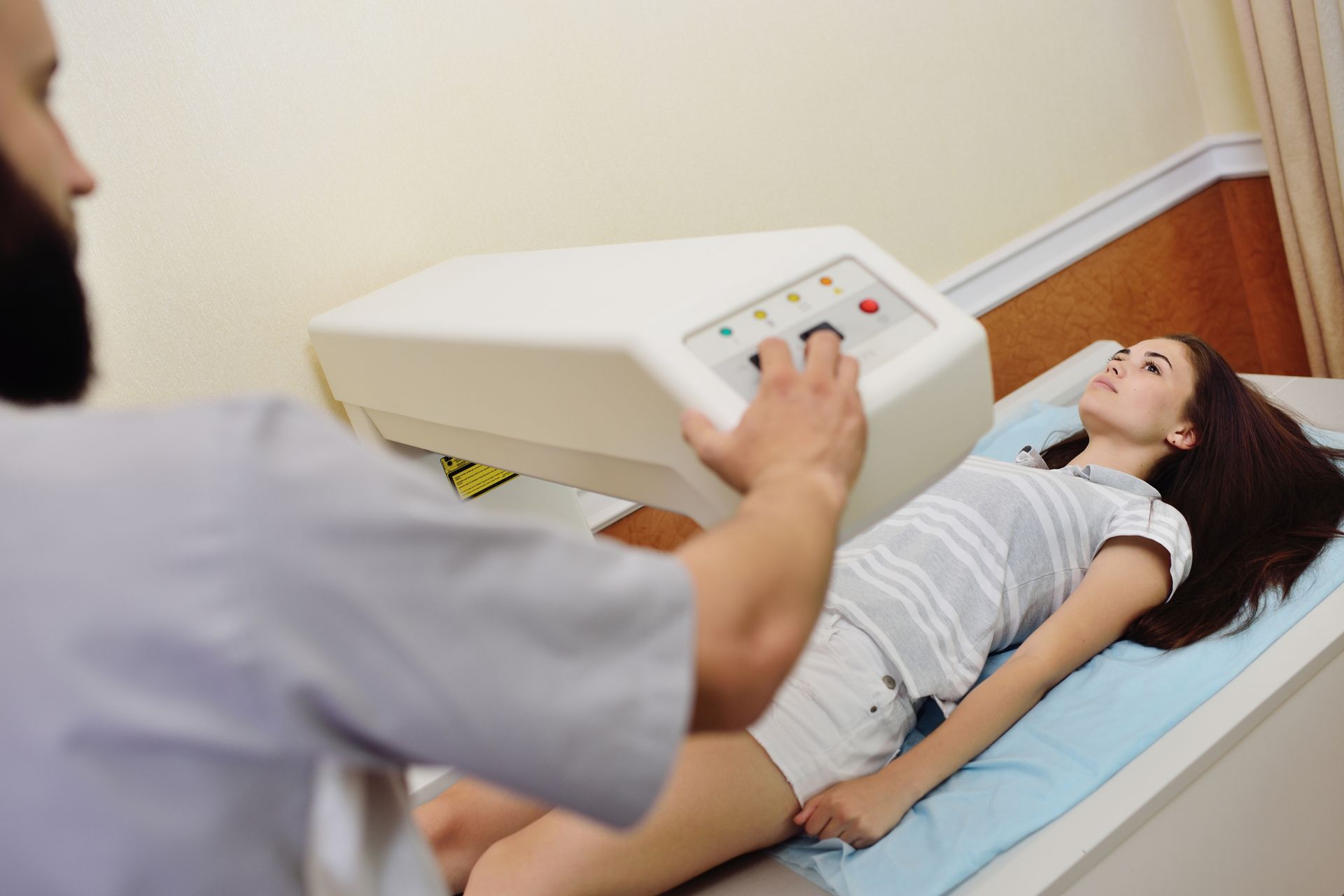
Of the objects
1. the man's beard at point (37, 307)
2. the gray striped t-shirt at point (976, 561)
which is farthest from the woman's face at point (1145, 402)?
the man's beard at point (37, 307)

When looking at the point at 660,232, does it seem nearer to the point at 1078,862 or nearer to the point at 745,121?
the point at 745,121

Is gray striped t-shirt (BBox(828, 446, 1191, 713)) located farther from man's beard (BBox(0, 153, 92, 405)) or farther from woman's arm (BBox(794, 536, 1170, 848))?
man's beard (BBox(0, 153, 92, 405))

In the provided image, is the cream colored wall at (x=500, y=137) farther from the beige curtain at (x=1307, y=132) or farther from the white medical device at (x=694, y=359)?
the white medical device at (x=694, y=359)

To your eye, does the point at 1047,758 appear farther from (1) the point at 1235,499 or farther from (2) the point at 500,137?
(2) the point at 500,137

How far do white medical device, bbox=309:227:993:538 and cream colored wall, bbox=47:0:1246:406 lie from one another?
43cm

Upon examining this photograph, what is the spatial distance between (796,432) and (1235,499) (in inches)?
45.1

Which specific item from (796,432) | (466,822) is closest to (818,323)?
(796,432)

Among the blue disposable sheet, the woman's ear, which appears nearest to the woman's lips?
the woman's ear

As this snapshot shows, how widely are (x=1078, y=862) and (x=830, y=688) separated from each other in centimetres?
32

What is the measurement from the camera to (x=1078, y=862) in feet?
3.31

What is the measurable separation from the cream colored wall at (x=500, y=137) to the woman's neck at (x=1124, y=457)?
440 mm

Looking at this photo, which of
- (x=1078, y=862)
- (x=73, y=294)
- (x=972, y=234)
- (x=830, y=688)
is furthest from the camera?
(x=972, y=234)

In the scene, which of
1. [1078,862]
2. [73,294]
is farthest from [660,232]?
[73,294]

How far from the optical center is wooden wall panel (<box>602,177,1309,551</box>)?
2010 mm
